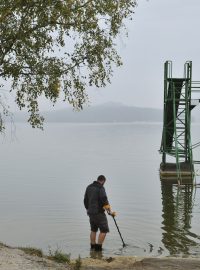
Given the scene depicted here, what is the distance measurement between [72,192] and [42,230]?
1209 cm

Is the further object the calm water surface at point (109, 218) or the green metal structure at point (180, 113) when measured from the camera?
the green metal structure at point (180, 113)

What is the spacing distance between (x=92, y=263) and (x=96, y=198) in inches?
99.0

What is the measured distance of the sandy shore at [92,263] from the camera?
1014 centimetres

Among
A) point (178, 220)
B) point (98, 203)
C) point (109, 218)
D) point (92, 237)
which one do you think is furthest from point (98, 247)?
point (178, 220)

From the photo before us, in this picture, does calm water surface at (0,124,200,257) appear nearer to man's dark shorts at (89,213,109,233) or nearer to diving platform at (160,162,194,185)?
diving platform at (160,162,194,185)

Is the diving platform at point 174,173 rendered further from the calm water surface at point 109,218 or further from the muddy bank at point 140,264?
the muddy bank at point 140,264

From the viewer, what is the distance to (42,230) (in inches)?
752

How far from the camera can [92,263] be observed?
11.6 m

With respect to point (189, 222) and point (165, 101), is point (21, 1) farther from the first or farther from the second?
point (165, 101)

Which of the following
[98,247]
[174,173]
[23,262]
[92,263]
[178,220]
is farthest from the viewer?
[174,173]

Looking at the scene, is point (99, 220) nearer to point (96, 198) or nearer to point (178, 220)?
point (96, 198)

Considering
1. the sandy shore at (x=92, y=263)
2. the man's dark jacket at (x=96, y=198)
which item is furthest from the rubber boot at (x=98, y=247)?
the sandy shore at (x=92, y=263)

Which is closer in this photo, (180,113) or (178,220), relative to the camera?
(178,220)

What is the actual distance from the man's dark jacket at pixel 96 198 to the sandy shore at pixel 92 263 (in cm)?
198
